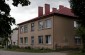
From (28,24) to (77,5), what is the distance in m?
19.7

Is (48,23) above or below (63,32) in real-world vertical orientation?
above

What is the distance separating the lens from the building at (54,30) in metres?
44.6

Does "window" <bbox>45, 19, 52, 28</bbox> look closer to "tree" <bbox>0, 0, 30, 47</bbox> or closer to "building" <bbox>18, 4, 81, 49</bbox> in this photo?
"building" <bbox>18, 4, 81, 49</bbox>

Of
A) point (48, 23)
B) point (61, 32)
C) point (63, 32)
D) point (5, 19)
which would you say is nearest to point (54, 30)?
point (61, 32)

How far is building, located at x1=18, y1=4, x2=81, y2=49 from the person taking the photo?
44625 millimetres

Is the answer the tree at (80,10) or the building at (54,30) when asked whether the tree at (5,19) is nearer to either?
the tree at (80,10)

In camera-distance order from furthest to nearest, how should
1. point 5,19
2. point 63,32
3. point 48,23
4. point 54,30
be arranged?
point 48,23
point 63,32
point 54,30
point 5,19

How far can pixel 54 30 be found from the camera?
4447cm

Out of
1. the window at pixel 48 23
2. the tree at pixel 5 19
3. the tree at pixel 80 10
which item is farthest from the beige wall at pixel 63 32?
the tree at pixel 5 19

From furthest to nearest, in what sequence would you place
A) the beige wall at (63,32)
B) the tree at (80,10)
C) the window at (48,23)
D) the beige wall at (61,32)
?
the window at (48,23) → the beige wall at (63,32) → the beige wall at (61,32) → the tree at (80,10)

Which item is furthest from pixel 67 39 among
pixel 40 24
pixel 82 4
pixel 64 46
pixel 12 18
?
pixel 12 18

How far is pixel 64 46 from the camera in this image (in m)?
45.1

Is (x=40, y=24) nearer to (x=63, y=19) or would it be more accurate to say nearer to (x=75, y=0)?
(x=63, y=19)

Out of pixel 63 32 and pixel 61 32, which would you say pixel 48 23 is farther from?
pixel 63 32
